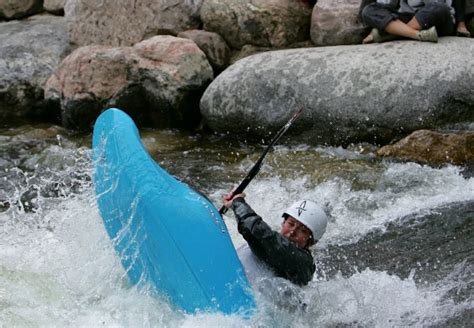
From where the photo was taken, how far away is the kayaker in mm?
4309

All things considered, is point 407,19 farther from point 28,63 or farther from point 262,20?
point 28,63

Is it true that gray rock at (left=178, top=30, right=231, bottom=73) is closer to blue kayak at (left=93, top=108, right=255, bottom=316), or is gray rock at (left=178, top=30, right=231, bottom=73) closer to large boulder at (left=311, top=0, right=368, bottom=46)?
large boulder at (left=311, top=0, right=368, bottom=46)

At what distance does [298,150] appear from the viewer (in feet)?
24.2

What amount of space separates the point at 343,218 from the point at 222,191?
1.07 m

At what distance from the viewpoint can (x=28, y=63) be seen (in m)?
9.26

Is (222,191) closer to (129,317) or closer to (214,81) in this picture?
(214,81)

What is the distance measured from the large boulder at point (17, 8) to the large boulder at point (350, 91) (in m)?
3.74

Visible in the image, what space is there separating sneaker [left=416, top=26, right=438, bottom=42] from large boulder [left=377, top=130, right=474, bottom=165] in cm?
100

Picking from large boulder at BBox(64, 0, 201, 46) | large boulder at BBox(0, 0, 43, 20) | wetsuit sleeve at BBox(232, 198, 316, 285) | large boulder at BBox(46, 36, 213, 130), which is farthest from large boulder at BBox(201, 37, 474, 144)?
large boulder at BBox(0, 0, 43, 20)

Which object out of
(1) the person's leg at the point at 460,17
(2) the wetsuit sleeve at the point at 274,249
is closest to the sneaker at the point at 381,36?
(1) the person's leg at the point at 460,17

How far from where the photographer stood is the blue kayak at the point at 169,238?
4.36 meters

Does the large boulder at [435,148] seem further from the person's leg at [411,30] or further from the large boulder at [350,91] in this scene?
the person's leg at [411,30]

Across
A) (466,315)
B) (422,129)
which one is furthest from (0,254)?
(422,129)

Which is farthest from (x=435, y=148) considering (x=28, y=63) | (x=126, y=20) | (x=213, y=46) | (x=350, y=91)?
(x=28, y=63)
